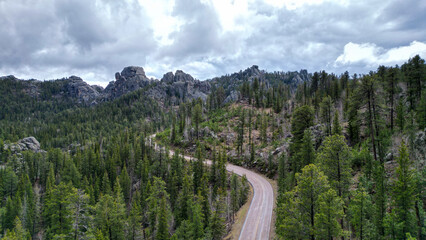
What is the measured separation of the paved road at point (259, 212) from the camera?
35875 millimetres

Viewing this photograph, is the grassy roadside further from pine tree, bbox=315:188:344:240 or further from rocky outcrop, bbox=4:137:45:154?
rocky outcrop, bbox=4:137:45:154

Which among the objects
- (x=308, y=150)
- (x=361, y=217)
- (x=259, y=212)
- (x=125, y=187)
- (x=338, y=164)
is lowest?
(x=125, y=187)

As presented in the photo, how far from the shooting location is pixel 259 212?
4206 cm

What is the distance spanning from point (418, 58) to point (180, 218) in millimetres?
70346

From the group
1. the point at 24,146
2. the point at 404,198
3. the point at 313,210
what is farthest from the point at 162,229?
the point at 24,146

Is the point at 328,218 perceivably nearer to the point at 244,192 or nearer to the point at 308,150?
the point at 308,150

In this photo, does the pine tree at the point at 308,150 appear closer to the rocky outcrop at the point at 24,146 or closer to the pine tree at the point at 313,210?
the pine tree at the point at 313,210

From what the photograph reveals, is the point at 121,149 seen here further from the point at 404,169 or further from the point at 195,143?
the point at 404,169

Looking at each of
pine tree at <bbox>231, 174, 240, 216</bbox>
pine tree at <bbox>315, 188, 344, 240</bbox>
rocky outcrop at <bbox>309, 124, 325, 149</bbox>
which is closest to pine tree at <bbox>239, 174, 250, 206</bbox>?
pine tree at <bbox>231, 174, 240, 216</bbox>

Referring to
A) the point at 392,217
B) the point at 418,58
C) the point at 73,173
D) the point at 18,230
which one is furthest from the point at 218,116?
the point at 392,217

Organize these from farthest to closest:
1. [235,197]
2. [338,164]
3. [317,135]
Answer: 1. [317,135]
2. [235,197]
3. [338,164]

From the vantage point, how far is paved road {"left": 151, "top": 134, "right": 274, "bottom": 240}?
118 ft

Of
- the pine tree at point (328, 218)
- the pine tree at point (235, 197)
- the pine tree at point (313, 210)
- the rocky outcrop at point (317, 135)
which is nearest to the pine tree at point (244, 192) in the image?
the pine tree at point (235, 197)

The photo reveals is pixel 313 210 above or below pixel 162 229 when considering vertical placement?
above
